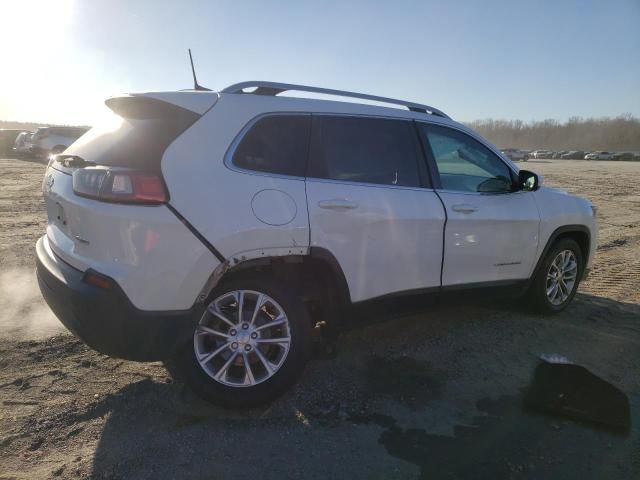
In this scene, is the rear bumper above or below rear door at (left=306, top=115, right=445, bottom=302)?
below

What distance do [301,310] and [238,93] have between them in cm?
142

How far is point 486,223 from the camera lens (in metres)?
3.88

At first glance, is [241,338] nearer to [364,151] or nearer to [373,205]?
[373,205]

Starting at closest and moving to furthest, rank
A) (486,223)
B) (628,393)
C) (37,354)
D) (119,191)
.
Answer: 1. (119,191)
2. (628,393)
3. (37,354)
4. (486,223)

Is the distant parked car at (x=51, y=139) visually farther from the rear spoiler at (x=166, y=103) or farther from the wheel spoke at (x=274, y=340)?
the wheel spoke at (x=274, y=340)

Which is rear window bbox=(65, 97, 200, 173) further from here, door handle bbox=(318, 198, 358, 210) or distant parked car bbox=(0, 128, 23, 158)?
distant parked car bbox=(0, 128, 23, 158)

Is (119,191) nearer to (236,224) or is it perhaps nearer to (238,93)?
(236,224)

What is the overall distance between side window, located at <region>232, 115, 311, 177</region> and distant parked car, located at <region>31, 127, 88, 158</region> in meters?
23.0

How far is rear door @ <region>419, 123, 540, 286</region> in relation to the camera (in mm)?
3719

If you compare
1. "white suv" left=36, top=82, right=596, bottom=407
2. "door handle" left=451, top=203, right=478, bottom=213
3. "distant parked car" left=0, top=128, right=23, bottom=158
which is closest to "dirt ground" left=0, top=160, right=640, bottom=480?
"white suv" left=36, top=82, right=596, bottom=407

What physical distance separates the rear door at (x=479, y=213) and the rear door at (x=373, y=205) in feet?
0.51

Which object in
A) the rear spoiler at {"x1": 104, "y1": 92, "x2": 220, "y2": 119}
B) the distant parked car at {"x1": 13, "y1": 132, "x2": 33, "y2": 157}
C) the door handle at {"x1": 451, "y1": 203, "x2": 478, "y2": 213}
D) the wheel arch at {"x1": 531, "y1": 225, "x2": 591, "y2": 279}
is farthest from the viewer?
the distant parked car at {"x1": 13, "y1": 132, "x2": 33, "y2": 157}

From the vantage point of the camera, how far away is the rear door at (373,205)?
10.2 ft

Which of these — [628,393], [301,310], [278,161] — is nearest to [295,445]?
[301,310]
